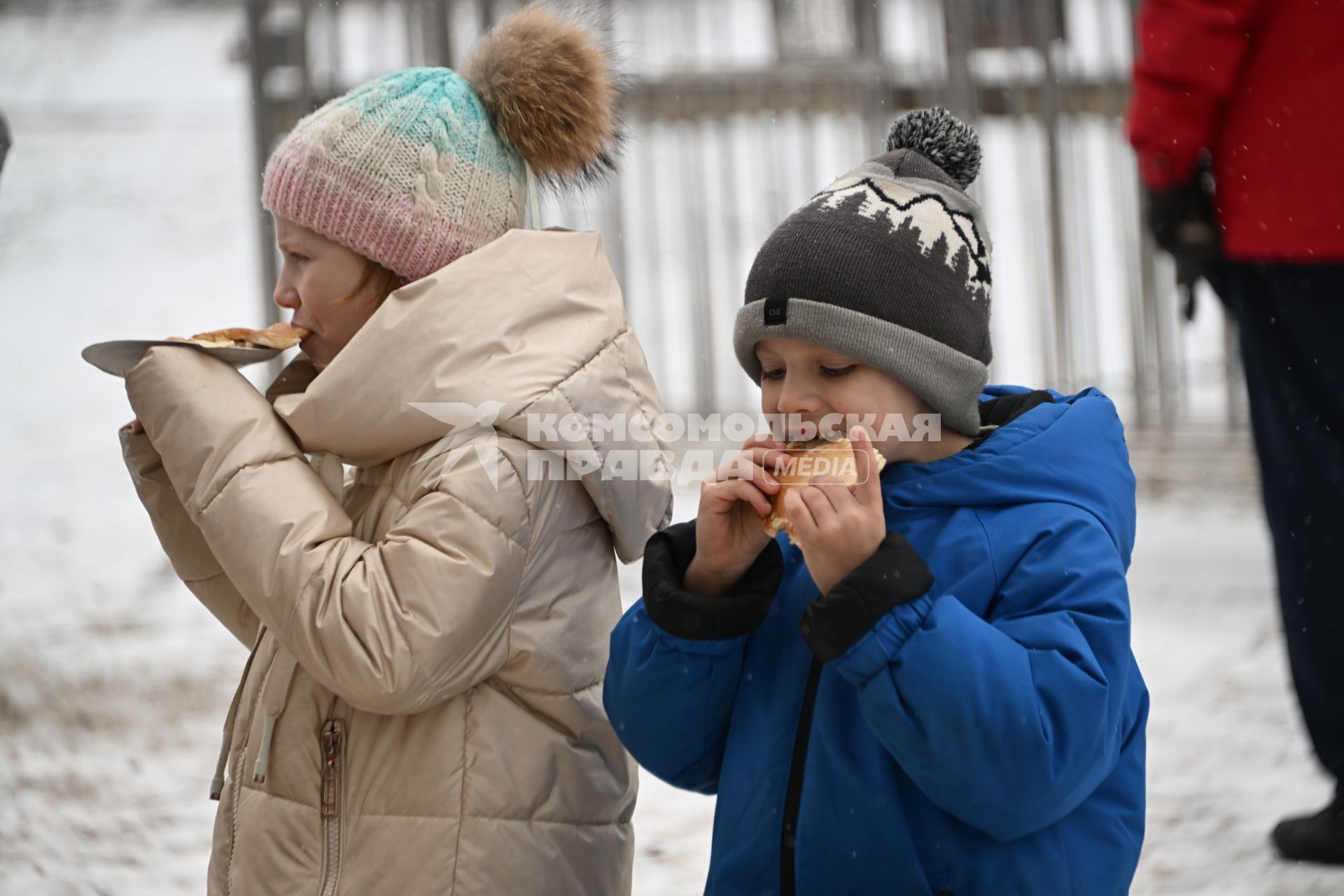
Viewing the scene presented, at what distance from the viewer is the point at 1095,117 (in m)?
6.09

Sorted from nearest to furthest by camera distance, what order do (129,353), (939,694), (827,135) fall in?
(939,694) < (129,353) < (827,135)

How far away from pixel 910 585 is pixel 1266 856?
66.0 inches

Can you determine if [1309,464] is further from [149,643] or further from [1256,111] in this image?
[149,643]

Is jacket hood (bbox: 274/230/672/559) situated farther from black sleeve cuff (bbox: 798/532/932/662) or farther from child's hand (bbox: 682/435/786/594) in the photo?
black sleeve cuff (bbox: 798/532/932/662)

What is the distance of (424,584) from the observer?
1531mm

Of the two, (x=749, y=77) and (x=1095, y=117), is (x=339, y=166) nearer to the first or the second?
(x=749, y=77)

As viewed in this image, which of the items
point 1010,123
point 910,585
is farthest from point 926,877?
point 1010,123

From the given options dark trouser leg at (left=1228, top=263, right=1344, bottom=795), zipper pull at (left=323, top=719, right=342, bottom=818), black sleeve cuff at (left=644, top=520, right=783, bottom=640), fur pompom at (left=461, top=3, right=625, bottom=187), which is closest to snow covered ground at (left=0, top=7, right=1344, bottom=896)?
dark trouser leg at (left=1228, top=263, right=1344, bottom=795)

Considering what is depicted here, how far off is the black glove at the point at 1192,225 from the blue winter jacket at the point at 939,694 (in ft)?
3.89

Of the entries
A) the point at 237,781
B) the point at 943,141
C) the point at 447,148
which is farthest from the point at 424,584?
the point at 943,141

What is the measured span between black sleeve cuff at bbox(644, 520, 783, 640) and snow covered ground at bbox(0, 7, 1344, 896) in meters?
1.27

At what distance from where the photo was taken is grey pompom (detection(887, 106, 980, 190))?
1650 millimetres

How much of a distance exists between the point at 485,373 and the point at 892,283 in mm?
498

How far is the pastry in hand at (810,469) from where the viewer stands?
1.43 meters
